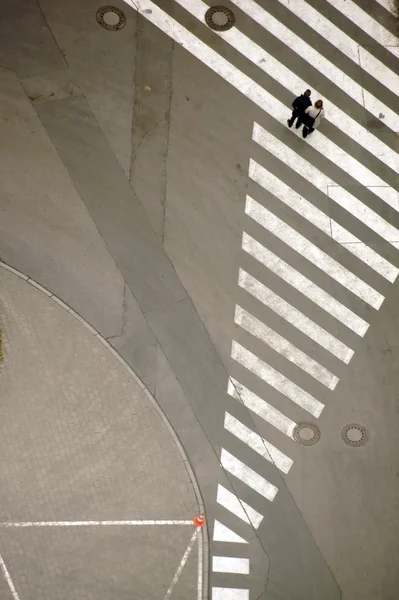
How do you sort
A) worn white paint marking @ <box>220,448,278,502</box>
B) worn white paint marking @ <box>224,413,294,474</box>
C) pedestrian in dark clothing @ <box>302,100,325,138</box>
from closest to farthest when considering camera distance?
worn white paint marking @ <box>220,448,278,502</box> < worn white paint marking @ <box>224,413,294,474</box> < pedestrian in dark clothing @ <box>302,100,325,138</box>

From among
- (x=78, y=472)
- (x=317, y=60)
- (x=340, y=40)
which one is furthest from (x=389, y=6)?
(x=78, y=472)

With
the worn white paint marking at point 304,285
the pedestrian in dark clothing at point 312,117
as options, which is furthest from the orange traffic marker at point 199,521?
the pedestrian in dark clothing at point 312,117

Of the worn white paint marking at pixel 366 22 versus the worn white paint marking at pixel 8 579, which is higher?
the worn white paint marking at pixel 366 22

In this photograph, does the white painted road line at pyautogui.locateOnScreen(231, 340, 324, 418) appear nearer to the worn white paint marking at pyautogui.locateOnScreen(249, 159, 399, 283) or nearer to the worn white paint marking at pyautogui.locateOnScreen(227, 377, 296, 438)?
the worn white paint marking at pyautogui.locateOnScreen(227, 377, 296, 438)

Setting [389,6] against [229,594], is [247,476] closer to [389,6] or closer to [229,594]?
[229,594]

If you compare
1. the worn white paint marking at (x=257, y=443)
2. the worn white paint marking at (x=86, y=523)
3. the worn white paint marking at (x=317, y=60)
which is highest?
the worn white paint marking at (x=317, y=60)

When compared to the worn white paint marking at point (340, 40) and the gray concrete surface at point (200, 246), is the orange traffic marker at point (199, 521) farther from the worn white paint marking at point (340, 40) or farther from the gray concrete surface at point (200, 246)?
the worn white paint marking at point (340, 40)

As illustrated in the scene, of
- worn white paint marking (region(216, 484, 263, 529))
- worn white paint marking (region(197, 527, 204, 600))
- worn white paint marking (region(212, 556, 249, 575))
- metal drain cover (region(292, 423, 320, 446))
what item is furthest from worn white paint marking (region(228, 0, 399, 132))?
worn white paint marking (region(212, 556, 249, 575))
